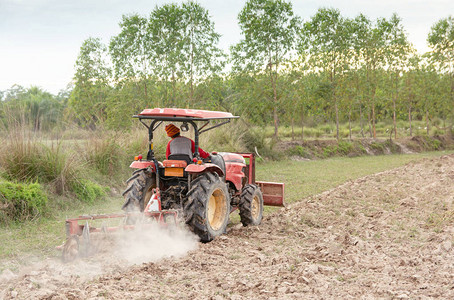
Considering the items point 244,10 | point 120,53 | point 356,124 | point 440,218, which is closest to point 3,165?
point 440,218

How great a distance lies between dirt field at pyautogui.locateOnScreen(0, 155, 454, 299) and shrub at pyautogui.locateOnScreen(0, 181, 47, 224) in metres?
2.69

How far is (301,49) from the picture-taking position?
834 inches

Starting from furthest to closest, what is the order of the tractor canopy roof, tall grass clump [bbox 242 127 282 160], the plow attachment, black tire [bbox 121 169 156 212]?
1. tall grass clump [bbox 242 127 282 160]
2. black tire [bbox 121 169 156 212]
3. the tractor canopy roof
4. the plow attachment

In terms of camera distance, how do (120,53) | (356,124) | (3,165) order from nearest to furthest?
(3,165)
(120,53)
(356,124)

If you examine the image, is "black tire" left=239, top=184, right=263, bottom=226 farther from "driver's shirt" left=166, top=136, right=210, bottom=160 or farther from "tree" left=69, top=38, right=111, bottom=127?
"tree" left=69, top=38, right=111, bottom=127

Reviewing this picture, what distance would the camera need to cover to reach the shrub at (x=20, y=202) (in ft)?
25.9

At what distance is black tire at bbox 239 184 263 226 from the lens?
7.96 metres

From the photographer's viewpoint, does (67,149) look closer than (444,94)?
Yes

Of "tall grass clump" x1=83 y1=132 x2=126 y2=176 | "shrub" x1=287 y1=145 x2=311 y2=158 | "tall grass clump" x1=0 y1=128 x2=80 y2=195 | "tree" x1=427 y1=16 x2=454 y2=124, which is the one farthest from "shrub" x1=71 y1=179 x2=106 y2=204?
"tree" x1=427 y1=16 x2=454 y2=124

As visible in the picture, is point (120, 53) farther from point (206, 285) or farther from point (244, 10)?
point (206, 285)

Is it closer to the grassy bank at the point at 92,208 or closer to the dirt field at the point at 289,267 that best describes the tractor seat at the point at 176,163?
the dirt field at the point at 289,267

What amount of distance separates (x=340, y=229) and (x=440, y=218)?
1.78 m

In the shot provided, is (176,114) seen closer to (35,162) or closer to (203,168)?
(203,168)

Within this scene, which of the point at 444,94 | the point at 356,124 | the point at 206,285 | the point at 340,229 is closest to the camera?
the point at 206,285
